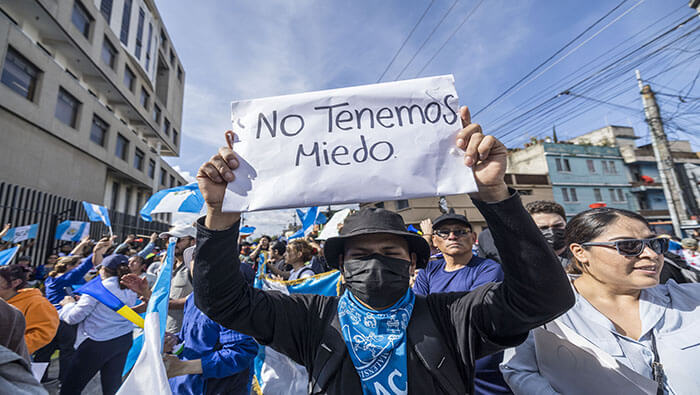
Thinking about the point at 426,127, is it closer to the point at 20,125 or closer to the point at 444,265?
the point at 444,265

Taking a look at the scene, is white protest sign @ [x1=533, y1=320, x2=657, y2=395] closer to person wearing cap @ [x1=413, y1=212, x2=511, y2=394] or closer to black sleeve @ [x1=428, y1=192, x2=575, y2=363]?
black sleeve @ [x1=428, y1=192, x2=575, y2=363]

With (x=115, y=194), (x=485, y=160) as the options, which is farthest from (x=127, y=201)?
(x=485, y=160)

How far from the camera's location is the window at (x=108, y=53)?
67.9 ft

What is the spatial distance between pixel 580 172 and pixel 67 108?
127 feet

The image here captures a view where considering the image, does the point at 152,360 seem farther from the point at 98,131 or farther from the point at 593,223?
the point at 98,131

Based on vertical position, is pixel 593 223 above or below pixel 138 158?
below

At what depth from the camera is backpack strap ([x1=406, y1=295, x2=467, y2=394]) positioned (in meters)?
1.40

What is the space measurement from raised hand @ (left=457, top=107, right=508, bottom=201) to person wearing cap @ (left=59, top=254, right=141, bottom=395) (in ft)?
13.7

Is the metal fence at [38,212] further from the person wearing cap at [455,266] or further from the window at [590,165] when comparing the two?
the window at [590,165]

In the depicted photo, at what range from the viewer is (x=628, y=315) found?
1.76 m

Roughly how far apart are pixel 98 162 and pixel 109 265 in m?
20.7

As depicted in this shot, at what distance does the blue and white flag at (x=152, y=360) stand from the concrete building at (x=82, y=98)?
16754 millimetres

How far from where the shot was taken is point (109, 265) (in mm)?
4188

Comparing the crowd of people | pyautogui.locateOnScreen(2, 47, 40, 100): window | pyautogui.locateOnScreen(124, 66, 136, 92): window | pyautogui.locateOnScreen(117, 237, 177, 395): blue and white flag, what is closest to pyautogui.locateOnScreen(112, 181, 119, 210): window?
pyautogui.locateOnScreen(124, 66, 136, 92): window
